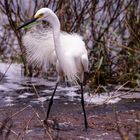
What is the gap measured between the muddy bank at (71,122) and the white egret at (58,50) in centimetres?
19

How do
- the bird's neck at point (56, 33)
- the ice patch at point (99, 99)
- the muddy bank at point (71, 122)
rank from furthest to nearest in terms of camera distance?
the ice patch at point (99, 99)
the bird's neck at point (56, 33)
the muddy bank at point (71, 122)

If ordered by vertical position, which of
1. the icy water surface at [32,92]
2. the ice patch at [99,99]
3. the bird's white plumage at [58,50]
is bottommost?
the ice patch at [99,99]

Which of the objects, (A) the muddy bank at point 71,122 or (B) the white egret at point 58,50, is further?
(B) the white egret at point 58,50

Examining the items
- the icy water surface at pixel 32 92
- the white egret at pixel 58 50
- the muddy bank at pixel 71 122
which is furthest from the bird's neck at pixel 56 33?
the icy water surface at pixel 32 92

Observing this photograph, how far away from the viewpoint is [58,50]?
5.14m

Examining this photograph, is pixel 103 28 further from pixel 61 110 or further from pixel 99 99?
pixel 61 110

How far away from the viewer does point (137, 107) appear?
6.13 m

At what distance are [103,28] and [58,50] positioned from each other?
218 cm

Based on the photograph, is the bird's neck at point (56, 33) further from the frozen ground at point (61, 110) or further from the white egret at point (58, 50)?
the frozen ground at point (61, 110)

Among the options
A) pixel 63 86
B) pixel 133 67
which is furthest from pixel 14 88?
pixel 133 67

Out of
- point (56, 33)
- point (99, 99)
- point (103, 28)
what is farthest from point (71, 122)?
point (103, 28)

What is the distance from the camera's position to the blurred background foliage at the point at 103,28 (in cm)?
695

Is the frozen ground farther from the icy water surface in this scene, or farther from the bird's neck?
the bird's neck

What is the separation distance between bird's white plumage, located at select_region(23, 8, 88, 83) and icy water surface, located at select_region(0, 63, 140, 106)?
2.31 feet
